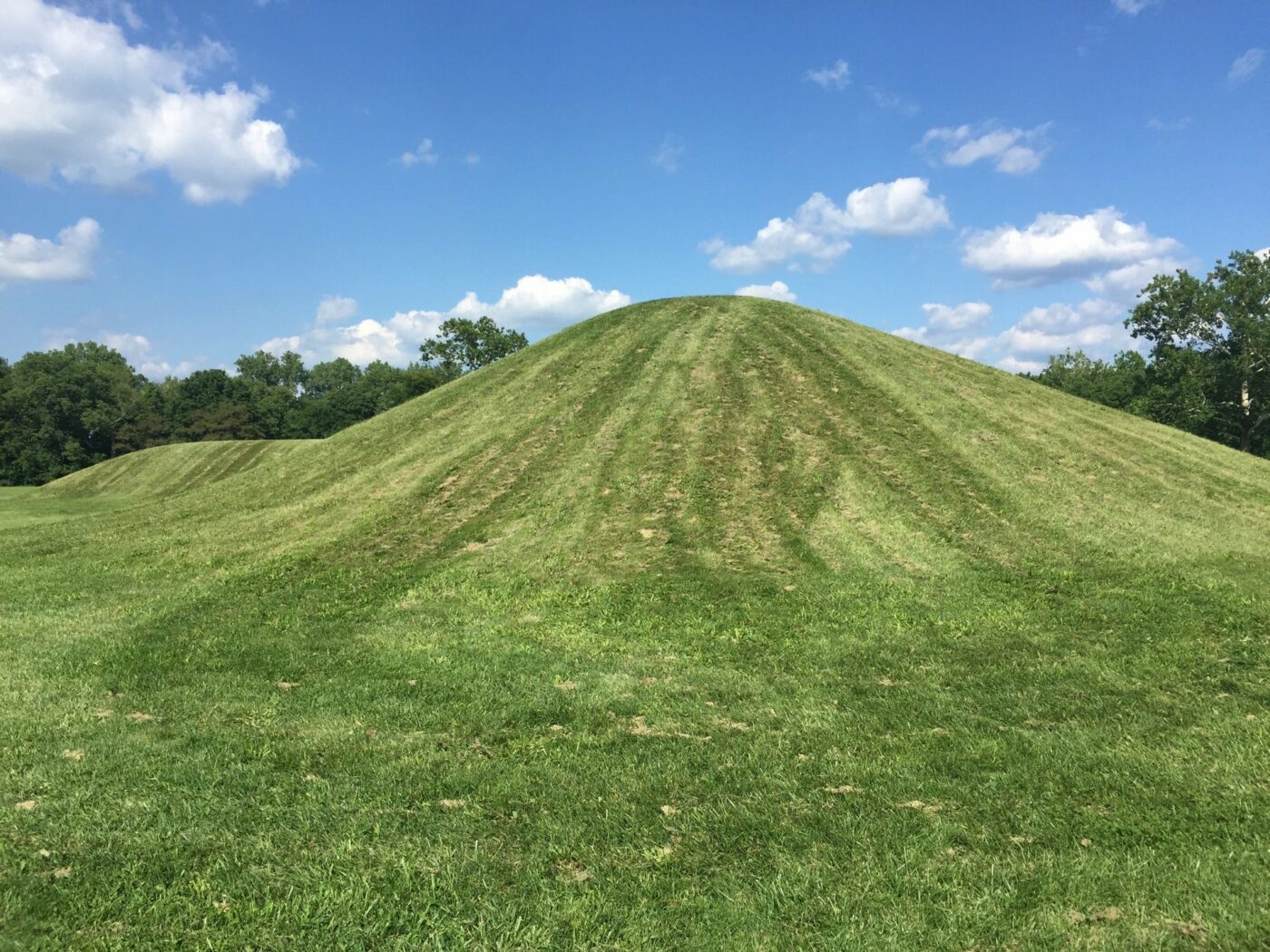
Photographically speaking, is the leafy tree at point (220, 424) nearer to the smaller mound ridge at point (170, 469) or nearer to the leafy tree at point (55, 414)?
the leafy tree at point (55, 414)

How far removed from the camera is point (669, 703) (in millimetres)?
10102

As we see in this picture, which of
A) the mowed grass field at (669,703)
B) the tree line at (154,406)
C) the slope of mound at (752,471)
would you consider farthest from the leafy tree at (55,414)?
the mowed grass field at (669,703)

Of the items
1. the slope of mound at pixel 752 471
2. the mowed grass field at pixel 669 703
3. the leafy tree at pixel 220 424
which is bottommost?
the mowed grass field at pixel 669 703

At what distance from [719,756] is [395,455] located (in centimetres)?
2287

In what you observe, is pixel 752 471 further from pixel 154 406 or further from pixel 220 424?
pixel 154 406

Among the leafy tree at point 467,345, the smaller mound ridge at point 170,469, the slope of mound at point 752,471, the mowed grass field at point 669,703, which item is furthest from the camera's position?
the leafy tree at point 467,345

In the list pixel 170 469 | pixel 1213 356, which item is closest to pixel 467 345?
pixel 170 469

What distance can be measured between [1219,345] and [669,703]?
75.1 m

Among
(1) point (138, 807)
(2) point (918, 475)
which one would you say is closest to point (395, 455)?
(2) point (918, 475)

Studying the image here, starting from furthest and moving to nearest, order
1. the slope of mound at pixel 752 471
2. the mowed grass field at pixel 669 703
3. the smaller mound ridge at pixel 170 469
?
the smaller mound ridge at pixel 170 469 < the slope of mound at pixel 752 471 < the mowed grass field at pixel 669 703

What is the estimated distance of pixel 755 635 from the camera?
13008mm

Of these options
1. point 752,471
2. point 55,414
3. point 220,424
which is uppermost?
point 55,414

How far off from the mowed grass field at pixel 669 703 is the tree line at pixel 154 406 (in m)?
75.3

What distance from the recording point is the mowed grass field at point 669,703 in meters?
5.78
